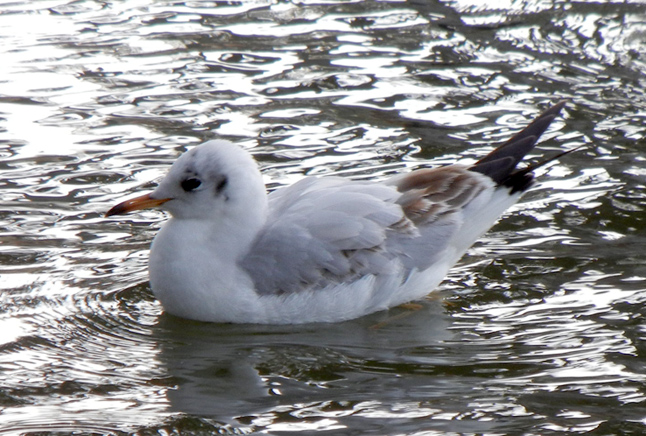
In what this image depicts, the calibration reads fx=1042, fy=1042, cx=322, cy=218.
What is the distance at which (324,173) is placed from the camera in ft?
26.4

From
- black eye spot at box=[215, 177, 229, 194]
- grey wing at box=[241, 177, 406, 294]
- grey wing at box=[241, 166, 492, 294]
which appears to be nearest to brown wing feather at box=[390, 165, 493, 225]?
grey wing at box=[241, 166, 492, 294]

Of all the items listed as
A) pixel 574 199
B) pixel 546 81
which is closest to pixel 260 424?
pixel 574 199

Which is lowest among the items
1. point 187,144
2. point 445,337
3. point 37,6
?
point 445,337

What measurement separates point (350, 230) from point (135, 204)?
1.27 metres

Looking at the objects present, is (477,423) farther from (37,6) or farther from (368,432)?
(37,6)

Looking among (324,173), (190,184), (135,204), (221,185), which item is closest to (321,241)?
(221,185)

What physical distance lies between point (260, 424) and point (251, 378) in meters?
0.58

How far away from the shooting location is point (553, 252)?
6926 mm

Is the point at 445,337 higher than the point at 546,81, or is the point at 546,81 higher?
the point at 546,81

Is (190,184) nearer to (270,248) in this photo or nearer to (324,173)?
(270,248)

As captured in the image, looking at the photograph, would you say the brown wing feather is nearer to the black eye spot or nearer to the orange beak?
the black eye spot

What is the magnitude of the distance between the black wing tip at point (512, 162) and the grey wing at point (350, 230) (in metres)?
0.21

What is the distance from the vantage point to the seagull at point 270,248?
6.07m

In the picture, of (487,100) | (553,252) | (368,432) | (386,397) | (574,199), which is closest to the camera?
(368,432)
